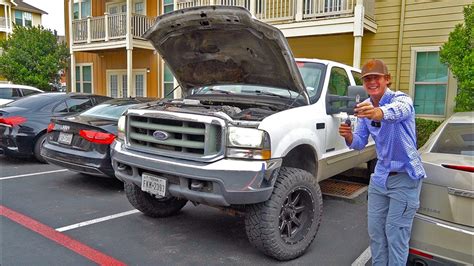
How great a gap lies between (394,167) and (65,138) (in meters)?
4.86

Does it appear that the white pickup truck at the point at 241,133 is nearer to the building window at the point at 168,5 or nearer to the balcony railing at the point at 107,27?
the balcony railing at the point at 107,27

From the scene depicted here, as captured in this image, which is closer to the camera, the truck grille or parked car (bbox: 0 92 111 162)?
the truck grille

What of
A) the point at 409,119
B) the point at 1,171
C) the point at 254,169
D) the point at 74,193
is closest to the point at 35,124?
the point at 1,171

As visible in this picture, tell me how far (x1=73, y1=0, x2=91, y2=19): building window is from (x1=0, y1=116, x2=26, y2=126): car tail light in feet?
40.4

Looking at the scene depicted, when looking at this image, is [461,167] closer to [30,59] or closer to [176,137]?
[176,137]

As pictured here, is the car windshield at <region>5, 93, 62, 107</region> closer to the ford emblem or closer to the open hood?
the open hood

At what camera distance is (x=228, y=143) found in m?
3.10

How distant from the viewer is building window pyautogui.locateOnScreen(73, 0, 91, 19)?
1781 centimetres

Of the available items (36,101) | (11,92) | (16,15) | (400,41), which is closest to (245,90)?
(36,101)

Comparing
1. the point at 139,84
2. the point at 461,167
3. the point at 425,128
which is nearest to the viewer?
the point at 461,167

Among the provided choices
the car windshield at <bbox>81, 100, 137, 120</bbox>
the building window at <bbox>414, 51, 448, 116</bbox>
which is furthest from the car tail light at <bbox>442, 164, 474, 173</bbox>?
the building window at <bbox>414, 51, 448, 116</bbox>

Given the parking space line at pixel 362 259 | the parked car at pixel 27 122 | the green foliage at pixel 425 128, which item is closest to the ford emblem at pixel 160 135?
the parking space line at pixel 362 259

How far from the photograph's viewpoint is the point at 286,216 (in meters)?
3.48

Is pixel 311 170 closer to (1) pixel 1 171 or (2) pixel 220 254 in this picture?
(2) pixel 220 254
